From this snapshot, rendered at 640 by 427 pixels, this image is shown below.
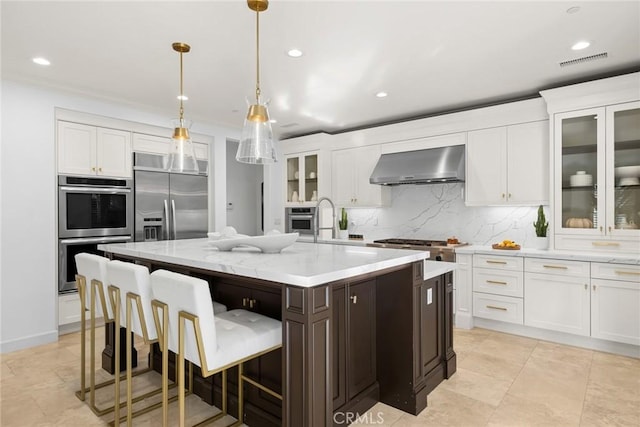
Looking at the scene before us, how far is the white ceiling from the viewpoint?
7.63 ft

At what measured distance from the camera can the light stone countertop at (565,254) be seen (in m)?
3.16

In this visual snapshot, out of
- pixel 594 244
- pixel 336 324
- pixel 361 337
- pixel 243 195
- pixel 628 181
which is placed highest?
pixel 243 195

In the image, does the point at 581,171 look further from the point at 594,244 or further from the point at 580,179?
the point at 594,244

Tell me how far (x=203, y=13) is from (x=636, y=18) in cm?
289

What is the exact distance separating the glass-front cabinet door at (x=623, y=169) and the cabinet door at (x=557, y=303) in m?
0.61

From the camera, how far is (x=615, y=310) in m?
3.21

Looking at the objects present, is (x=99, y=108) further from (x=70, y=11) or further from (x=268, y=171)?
(x=268, y=171)

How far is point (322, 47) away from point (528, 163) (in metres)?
2.57

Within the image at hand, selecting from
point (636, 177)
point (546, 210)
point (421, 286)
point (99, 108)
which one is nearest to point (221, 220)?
point (99, 108)

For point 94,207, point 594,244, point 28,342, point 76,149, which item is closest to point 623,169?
point 594,244

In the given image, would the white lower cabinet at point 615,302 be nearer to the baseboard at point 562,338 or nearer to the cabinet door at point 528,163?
the baseboard at point 562,338

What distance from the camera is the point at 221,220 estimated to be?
17.5ft
